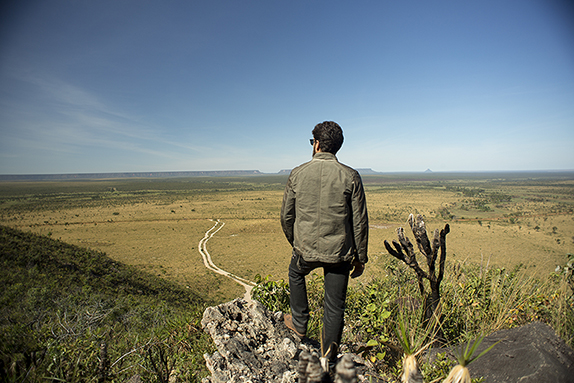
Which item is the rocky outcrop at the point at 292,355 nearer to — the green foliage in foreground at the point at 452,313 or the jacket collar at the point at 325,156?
the green foliage in foreground at the point at 452,313

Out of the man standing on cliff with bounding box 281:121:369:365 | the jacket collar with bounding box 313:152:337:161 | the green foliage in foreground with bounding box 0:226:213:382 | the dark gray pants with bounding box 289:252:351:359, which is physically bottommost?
the green foliage in foreground with bounding box 0:226:213:382

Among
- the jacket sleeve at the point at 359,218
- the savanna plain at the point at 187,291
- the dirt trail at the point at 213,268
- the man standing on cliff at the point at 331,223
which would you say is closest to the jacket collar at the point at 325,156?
the man standing on cliff at the point at 331,223

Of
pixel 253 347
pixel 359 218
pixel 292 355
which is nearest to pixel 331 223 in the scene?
pixel 359 218

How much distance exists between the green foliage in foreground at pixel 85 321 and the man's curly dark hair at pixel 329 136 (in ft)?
6.77

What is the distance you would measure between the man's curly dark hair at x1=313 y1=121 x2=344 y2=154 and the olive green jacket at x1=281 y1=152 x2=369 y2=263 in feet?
0.28

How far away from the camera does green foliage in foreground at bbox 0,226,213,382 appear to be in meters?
1.51

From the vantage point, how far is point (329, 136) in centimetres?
215

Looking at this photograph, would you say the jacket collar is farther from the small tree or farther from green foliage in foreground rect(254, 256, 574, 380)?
→ green foliage in foreground rect(254, 256, 574, 380)

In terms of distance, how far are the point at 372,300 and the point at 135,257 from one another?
2401 cm

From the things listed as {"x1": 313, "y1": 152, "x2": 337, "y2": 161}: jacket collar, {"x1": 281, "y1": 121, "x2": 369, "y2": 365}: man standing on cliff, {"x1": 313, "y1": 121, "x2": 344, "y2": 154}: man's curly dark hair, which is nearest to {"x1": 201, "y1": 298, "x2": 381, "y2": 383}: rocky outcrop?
{"x1": 281, "y1": 121, "x2": 369, "y2": 365}: man standing on cliff

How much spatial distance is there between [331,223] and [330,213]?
0.27ft

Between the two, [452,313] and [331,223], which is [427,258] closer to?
[452,313]

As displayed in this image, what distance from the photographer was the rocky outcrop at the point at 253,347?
71.6 inches

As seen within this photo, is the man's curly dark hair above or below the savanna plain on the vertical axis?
above
